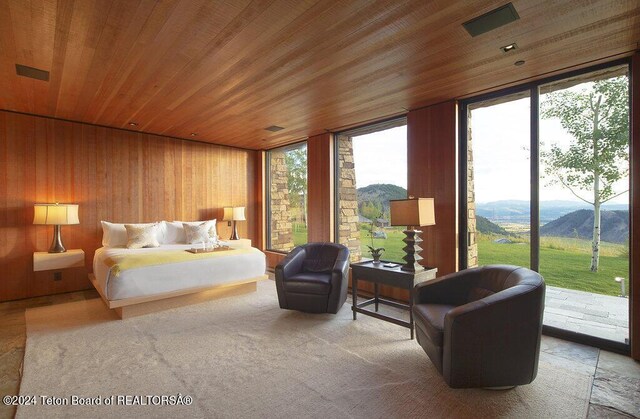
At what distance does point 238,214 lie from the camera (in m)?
6.02

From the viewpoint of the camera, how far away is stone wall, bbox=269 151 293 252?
638 cm

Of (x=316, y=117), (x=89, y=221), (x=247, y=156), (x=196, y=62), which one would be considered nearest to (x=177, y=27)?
(x=196, y=62)

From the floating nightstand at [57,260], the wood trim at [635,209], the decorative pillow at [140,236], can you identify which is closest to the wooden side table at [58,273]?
the floating nightstand at [57,260]

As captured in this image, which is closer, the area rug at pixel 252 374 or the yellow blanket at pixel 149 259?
the area rug at pixel 252 374

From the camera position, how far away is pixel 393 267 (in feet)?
11.3

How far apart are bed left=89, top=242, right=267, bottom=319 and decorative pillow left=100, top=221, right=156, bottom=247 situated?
0.17 m

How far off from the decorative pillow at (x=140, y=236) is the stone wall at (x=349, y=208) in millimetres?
2815

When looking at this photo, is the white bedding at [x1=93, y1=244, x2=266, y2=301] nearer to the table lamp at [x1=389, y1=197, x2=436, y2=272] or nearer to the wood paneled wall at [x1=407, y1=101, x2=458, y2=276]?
the table lamp at [x1=389, y1=197, x2=436, y2=272]

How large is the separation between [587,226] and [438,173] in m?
1.49

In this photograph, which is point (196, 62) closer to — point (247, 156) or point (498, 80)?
point (498, 80)

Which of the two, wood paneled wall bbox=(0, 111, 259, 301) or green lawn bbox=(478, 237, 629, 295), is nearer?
green lawn bbox=(478, 237, 629, 295)

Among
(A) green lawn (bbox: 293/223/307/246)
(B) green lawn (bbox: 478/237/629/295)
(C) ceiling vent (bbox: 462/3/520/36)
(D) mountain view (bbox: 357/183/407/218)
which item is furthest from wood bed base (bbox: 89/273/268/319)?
(C) ceiling vent (bbox: 462/3/520/36)

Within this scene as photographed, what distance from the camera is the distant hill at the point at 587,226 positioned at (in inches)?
111

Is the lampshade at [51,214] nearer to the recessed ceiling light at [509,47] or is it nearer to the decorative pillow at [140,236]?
the decorative pillow at [140,236]
